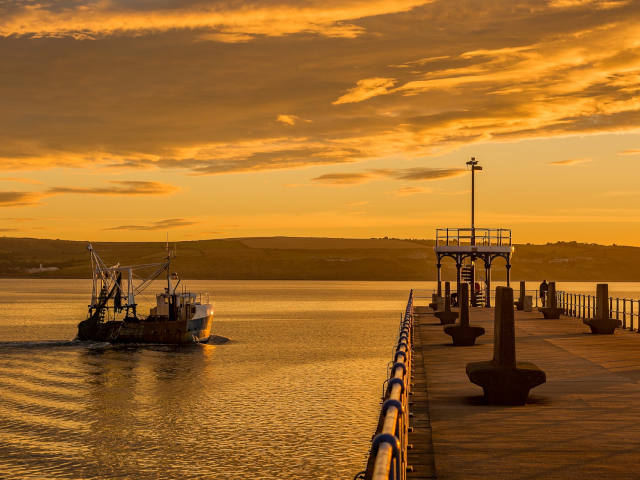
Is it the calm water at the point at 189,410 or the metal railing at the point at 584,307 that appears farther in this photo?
the metal railing at the point at 584,307

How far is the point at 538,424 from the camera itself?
600 inches

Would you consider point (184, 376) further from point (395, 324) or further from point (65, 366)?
point (395, 324)

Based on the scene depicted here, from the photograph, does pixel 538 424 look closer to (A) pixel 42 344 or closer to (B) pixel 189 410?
(B) pixel 189 410

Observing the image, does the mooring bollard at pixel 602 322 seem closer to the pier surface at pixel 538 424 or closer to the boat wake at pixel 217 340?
the pier surface at pixel 538 424

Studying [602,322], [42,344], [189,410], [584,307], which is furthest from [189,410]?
[42,344]

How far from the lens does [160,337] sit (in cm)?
8531

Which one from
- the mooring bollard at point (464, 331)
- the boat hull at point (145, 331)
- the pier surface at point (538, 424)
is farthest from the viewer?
the boat hull at point (145, 331)

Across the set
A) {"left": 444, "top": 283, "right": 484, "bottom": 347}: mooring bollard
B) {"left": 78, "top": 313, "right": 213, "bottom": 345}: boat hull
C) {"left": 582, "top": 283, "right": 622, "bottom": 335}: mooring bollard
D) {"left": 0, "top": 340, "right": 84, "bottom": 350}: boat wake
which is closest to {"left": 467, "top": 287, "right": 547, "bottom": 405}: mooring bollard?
{"left": 444, "top": 283, "right": 484, "bottom": 347}: mooring bollard

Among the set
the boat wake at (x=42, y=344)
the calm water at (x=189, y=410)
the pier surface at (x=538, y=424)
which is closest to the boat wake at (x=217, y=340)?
the calm water at (x=189, y=410)

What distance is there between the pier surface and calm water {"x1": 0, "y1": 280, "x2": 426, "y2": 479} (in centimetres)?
732

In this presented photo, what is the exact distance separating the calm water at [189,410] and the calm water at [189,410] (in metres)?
0.08

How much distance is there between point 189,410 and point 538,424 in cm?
2791

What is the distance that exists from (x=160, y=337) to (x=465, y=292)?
2217 inches

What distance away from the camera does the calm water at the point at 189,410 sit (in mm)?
28328
